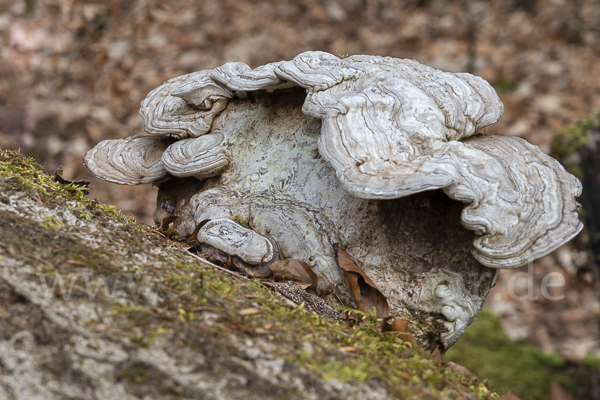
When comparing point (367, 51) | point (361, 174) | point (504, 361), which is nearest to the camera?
point (361, 174)

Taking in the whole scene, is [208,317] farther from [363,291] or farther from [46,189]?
[46,189]

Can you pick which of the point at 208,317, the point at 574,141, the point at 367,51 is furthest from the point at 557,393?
the point at 367,51

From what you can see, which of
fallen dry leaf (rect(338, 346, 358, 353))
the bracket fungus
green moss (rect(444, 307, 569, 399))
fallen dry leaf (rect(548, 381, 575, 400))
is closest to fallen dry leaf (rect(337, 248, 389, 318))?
the bracket fungus

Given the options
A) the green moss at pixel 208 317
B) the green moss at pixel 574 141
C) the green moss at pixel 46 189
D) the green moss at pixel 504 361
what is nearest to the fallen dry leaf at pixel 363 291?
the green moss at pixel 208 317

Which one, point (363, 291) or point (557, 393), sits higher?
point (363, 291)

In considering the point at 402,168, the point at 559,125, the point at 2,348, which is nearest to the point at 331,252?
the point at 402,168

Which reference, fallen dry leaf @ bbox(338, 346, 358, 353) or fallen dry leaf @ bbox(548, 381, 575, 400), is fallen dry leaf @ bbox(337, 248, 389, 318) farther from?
fallen dry leaf @ bbox(548, 381, 575, 400)

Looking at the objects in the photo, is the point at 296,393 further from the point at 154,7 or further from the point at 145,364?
the point at 154,7
